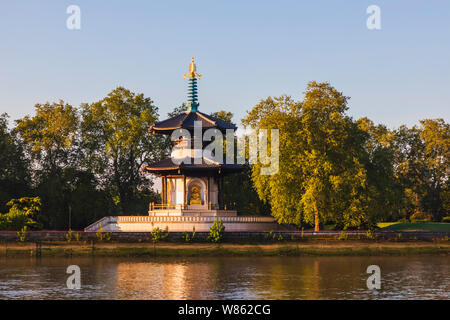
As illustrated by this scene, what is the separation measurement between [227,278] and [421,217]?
58.0 metres

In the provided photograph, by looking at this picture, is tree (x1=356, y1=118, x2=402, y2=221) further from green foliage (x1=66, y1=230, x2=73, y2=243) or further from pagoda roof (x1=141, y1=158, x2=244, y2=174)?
green foliage (x1=66, y1=230, x2=73, y2=243)

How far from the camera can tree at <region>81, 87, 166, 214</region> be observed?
7075cm

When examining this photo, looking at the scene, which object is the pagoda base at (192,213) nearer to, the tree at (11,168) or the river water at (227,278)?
the river water at (227,278)

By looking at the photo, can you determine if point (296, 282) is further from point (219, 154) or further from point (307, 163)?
point (219, 154)

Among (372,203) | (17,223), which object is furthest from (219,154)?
(17,223)

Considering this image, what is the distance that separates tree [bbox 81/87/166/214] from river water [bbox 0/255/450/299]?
27916mm

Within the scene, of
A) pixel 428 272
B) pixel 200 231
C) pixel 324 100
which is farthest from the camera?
pixel 324 100

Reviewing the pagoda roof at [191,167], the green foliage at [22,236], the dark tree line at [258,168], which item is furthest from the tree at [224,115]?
the green foliage at [22,236]

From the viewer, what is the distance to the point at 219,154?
64250 mm

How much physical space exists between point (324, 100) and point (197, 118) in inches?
523

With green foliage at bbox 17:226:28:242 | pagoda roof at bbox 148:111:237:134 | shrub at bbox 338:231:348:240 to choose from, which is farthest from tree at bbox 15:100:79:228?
shrub at bbox 338:231:348:240

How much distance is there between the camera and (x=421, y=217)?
83.6 metres

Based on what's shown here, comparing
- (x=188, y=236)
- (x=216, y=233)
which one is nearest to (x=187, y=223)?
(x=188, y=236)

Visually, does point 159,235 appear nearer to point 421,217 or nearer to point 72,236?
point 72,236
